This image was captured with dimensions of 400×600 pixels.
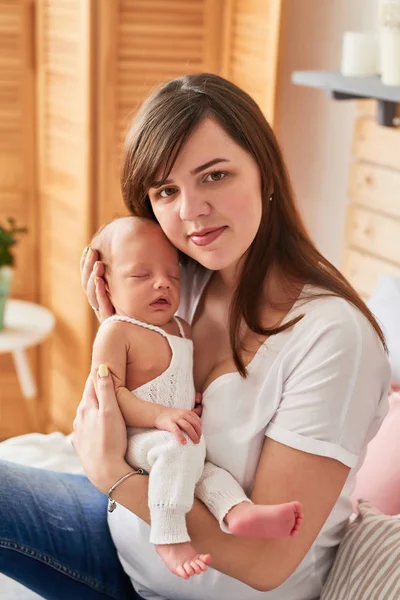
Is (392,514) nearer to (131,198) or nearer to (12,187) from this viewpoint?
(131,198)

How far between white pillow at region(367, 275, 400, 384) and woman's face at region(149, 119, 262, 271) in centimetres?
48

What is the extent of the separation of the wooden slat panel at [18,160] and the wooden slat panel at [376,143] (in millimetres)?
1414

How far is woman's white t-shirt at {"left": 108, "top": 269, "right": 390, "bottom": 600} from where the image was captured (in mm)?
1199

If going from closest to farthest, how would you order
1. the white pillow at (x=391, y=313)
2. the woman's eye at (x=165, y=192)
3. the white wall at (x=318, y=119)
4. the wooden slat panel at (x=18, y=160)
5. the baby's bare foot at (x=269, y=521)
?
the baby's bare foot at (x=269, y=521) < the woman's eye at (x=165, y=192) < the white pillow at (x=391, y=313) < the white wall at (x=318, y=119) < the wooden slat panel at (x=18, y=160)

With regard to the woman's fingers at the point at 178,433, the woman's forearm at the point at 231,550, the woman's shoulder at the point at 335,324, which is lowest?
the woman's forearm at the point at 231,550

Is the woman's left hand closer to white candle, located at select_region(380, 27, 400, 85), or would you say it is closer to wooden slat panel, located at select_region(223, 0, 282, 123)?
white candle, located at select_region(380, 27, 400, 85)

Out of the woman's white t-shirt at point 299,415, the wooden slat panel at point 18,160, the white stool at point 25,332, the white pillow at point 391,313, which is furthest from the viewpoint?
the wooden slat panel at point 18,160

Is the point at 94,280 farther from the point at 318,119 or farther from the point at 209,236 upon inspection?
the point at 318,119

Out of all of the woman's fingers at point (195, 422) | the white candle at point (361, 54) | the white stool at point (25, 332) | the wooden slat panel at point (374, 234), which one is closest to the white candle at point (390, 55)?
the white candle at point (361, 54)

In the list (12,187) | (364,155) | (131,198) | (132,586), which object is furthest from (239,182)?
(12,187)

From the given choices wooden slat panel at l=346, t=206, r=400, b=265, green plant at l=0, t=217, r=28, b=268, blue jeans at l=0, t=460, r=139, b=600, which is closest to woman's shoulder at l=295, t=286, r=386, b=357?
blue jeans at l=0, t=460, r=139, b=600

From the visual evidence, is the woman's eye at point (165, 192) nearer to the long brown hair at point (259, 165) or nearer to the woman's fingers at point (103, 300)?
the long brown hair at point (259, 165)

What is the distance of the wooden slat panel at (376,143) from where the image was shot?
2082 mm

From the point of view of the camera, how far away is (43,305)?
3.27 metres
